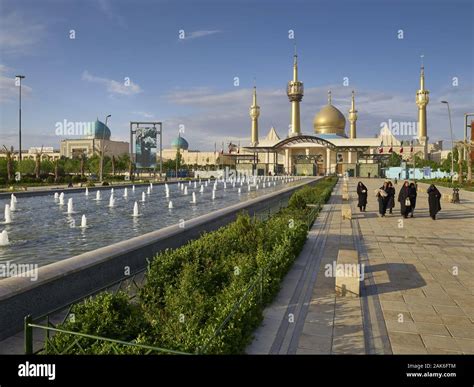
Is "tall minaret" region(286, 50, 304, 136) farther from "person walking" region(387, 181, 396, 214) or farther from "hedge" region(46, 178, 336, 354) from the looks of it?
"hedge" region(46, 178, 336, 354)

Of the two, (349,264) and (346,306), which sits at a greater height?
(349,264)

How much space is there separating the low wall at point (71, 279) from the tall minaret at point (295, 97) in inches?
4039

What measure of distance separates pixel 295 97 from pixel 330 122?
39.2 feet

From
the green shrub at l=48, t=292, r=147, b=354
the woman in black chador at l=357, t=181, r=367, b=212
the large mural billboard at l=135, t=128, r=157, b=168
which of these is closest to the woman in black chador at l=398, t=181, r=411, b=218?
the woman in black chador at l=357, t=181, r=367, b=212

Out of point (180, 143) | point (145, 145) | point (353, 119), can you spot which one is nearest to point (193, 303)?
point (145, 145)

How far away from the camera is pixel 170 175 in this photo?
262 ft

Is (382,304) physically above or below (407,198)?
below

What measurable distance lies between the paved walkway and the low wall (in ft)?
9.90

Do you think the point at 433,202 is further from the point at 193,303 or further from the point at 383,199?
the point at 193,303

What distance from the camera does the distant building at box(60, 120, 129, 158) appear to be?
414 feet

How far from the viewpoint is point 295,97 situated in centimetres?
10912
